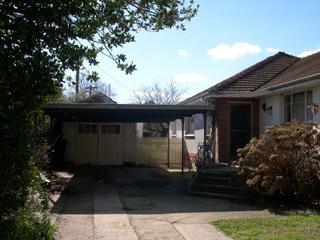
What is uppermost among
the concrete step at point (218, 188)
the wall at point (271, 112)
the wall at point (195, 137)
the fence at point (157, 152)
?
the wall at point (271, 112)

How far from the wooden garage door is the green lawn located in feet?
64.8

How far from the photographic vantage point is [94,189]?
17953 mm

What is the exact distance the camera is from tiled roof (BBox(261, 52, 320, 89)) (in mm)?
18175

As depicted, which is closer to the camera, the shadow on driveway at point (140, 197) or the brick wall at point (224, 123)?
the shadow on driveway at point (140, 197)

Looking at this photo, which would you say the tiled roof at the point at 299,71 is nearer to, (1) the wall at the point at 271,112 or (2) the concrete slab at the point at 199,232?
(1) the wall at the point at 271,112

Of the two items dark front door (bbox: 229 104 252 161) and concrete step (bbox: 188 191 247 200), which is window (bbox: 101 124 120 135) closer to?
dark front door (bbox: 229 104 252 161)

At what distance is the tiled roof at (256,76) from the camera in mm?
21734

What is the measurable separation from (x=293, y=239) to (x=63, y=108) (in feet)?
40.8

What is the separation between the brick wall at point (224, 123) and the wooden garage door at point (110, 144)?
10.2 meters

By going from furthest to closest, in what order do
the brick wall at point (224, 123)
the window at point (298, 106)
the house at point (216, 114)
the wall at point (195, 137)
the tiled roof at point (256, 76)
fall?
1. the wall at point (195, 137)
2. the tiled roof at point (256, 76)
3. the brick wall at point (224, 123)
4. the house at point (216, 114)
5. the window at point (298, 106)

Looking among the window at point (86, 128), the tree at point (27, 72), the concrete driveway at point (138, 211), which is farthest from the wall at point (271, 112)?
the tree at point (27, 72)

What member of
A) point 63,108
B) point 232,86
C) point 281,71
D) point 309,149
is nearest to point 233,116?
point 232,86

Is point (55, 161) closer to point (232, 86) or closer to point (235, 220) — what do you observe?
point (232, 86)

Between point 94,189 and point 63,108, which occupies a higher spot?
point 63,108
